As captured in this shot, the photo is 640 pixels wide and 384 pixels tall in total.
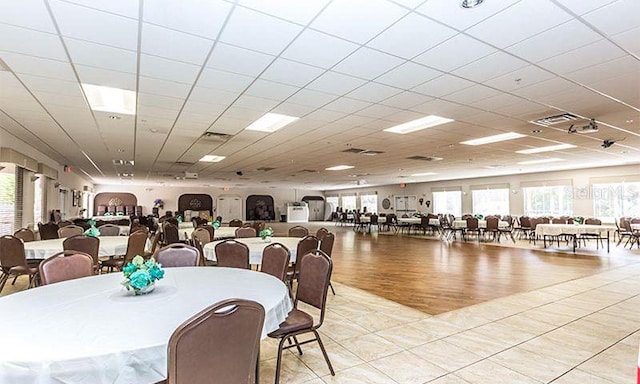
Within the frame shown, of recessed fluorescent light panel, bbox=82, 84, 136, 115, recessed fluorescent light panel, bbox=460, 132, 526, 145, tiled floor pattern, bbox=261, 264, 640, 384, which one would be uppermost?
recessed fluorescent light panel, bbox=82, 84, 136, 115

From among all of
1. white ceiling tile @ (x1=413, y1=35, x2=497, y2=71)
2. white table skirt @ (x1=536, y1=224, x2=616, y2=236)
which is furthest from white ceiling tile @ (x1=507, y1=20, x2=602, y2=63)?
white table skirt @ (x1=536, y1=224, x2=616, y2=236)

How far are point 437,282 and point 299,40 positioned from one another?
4435 mm

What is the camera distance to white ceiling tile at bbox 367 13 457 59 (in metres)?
2.72

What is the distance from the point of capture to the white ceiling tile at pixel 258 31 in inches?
103

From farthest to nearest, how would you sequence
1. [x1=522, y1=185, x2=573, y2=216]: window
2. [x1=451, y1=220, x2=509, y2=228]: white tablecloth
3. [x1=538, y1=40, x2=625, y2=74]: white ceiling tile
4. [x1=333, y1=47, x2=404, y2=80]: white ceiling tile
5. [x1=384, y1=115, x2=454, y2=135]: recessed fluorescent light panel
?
1. [x1=522, y1=185, x2=573, y2=216]: window
2. [x1=451, y1=220, x2=509, y2=228]: white tablecloth
3. [x1=384, y1=115, x2=454, y2=135]: recessed fluorescent light panel
4. [x1=333, y1=47, x2=404, y2=80]: white ceiling tile
5. [x1=538, y1=40, x2=625, y2=74]: white ceiling tile

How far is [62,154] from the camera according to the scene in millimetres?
9133

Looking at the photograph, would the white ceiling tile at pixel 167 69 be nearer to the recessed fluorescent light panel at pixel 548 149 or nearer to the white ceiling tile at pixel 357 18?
the white ceiling tile at pixel 357 18

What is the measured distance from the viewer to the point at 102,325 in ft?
5.28

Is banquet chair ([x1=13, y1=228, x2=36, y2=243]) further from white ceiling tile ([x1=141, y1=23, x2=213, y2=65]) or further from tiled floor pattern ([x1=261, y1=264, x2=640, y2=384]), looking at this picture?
tiled floor pattern ([x1=261, y1=264, x2=640, y2=384])

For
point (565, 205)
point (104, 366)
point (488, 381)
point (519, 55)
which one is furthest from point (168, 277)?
point (565, 205)

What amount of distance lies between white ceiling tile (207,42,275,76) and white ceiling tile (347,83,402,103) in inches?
50.7

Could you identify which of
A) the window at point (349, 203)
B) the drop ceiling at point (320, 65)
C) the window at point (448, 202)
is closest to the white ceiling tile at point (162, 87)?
the drop ceiling at point (320, 65)

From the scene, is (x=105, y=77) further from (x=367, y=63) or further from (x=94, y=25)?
(x=367, y=63)

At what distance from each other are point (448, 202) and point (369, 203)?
6.70m
